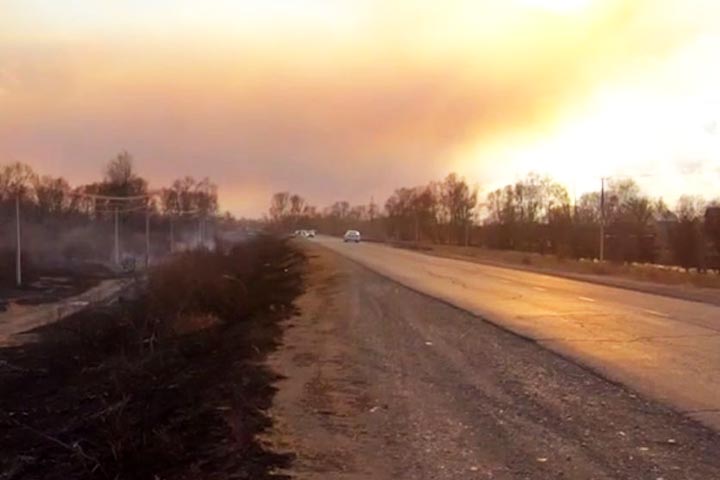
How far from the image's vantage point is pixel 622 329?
1731 cm

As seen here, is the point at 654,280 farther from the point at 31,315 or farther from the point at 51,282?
the point at 51,282

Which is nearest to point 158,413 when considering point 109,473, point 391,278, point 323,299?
point 109,473

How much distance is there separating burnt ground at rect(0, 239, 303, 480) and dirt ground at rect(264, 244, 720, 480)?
0.49 m

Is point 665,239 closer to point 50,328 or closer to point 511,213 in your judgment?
point 50,328

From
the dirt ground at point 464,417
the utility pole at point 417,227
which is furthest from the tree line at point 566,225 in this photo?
the dirt ground at point 464,417

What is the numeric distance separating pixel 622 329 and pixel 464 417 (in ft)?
30.1

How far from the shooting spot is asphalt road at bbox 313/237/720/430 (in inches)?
432

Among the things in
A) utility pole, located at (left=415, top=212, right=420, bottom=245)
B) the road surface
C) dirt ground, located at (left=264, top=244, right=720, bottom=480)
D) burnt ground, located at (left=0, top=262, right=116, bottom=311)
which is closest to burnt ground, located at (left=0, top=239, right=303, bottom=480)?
dirt ground, located at (left=264, top=244, right=720, bottom=480)

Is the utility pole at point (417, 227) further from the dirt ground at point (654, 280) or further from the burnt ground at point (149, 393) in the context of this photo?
the burnt ground at point (149, 393)

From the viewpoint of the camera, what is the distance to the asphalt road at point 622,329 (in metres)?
11.0

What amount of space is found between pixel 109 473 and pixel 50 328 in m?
23.0

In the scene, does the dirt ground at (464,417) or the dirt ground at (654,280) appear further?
the dirt ground at (654,280)

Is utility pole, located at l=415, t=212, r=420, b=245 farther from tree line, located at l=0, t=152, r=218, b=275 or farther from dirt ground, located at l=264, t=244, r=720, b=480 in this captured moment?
dirt ground, located at l=264, t=244, r=720, b=480

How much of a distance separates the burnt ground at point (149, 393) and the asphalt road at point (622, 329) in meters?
4.80
